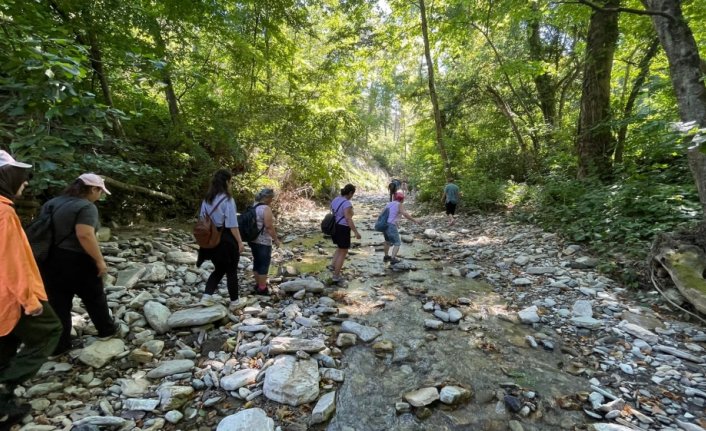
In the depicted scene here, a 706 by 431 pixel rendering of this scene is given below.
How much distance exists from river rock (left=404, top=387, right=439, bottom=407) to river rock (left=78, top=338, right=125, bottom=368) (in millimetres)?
3088

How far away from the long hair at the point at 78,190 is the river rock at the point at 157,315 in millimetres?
1709

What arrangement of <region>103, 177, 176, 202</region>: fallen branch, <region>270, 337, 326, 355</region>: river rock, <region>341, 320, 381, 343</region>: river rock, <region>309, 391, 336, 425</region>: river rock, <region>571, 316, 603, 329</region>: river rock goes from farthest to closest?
<region>103, 177, 176, 202</region>: fallen branch
<region>571, 316, 603, 329</region>: river rock
<region>341, 320, 381, 343</region>: river rock
<region>270, 337, 326, 355</region>: river rock
<region>309, 391, 336, 425</region>: river rock

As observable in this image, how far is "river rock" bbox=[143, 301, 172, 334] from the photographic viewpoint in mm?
4010

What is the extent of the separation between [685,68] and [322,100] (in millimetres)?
9582

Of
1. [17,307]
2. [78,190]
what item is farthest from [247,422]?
[78,190]

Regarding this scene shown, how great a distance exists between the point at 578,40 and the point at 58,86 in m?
17.4

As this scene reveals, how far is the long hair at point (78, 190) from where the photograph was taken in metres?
3.19

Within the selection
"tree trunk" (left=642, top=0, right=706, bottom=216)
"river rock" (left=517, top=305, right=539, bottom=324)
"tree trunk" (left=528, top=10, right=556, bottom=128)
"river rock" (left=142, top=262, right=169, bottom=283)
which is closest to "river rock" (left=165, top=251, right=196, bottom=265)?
"river rock" (left=142, top=262, right=169, bottom=283)

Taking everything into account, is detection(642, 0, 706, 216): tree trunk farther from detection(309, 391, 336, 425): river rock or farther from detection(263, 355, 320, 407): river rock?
detection(263, 355, 320, 407): river rock

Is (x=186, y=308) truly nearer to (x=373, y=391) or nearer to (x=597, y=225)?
(x=373, y=391)

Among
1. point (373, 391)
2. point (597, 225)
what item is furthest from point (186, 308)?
point (597, 225)

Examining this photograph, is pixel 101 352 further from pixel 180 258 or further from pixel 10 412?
pixel 180 258

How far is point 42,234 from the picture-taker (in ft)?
10.2

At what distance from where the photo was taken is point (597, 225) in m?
6.84
